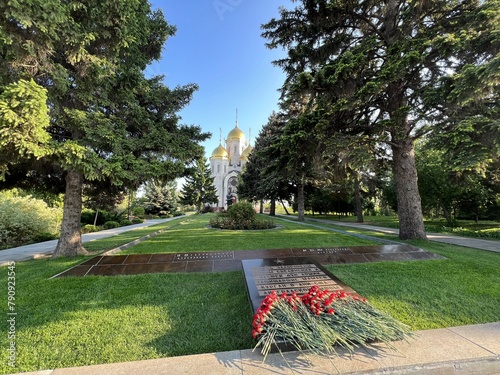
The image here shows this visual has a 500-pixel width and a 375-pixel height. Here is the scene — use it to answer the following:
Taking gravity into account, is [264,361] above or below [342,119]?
below

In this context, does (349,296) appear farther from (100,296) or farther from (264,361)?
(100,296)

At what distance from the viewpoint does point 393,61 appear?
21.0ft

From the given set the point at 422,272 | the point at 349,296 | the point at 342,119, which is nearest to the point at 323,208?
the point at 342,119

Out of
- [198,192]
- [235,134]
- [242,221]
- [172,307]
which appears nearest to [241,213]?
[242,221]

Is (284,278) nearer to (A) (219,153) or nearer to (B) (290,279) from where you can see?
(B) (290,279)

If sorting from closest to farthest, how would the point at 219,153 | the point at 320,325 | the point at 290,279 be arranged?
the point at 320,325 < the point at 290,279 < the point at 219,153

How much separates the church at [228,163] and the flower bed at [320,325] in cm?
4999

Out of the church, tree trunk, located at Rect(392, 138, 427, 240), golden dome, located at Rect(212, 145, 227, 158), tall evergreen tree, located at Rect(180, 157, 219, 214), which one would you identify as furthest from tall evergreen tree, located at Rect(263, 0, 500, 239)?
golden dome, located at Rect(212, 145, 227, 158)

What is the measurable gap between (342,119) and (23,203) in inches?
621

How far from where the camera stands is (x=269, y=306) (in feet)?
8.63

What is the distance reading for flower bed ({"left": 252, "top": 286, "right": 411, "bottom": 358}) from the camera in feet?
7.56

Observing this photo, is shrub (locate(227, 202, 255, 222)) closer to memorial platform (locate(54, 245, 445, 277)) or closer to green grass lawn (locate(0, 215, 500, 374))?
memorial platform (locate(54, 245, 445, 277))

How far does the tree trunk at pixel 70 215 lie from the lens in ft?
21.1

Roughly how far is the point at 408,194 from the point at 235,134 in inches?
2005
